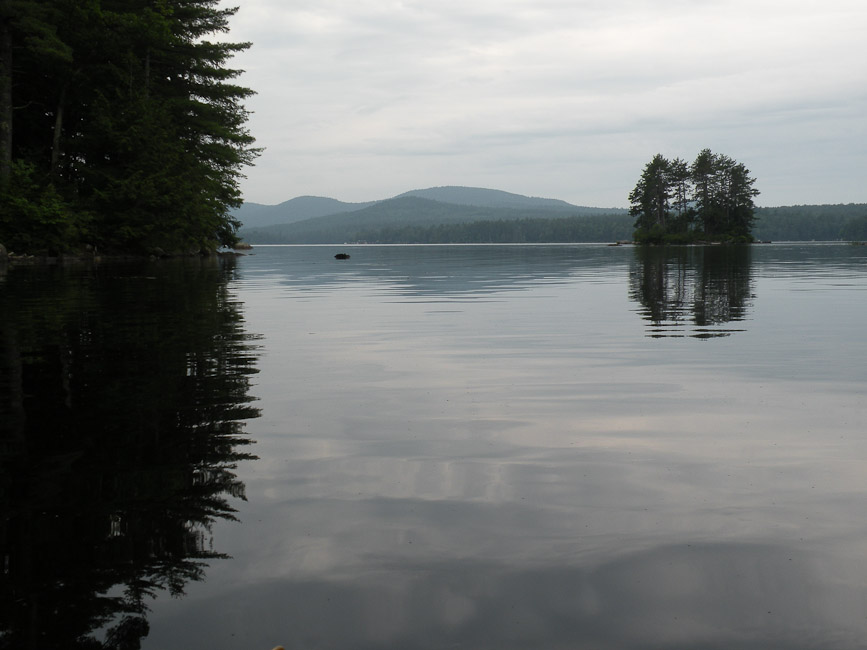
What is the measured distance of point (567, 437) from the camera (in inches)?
247

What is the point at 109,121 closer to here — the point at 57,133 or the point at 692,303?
the point at 57,133

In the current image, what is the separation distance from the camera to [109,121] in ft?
162

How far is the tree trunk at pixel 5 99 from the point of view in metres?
42.5

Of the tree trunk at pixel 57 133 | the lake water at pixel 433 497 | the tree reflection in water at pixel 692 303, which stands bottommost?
the lake water at pixel 433 497

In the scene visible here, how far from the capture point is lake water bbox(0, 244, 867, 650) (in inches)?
130

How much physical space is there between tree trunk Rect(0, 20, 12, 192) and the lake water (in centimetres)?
3761

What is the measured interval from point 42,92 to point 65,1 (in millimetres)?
6954

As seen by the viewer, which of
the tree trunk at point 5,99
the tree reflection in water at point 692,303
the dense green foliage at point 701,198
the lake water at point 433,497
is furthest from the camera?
the dense green foliage at point 701,198

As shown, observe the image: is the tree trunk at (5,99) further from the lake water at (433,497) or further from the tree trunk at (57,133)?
the lake water at (433,497)

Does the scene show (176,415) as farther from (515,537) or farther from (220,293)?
(220,293)

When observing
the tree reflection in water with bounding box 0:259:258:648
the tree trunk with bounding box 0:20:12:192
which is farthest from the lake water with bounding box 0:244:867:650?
the tree trunk with bounding box 0:20:12:192

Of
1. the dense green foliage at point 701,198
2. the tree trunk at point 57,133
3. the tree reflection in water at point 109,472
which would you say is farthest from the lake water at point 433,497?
the dense green foliage at point 701,198

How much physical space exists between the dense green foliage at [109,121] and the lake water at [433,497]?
125 ft

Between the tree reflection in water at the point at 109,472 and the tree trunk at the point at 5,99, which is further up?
the tree trunk at the point at 5,99
